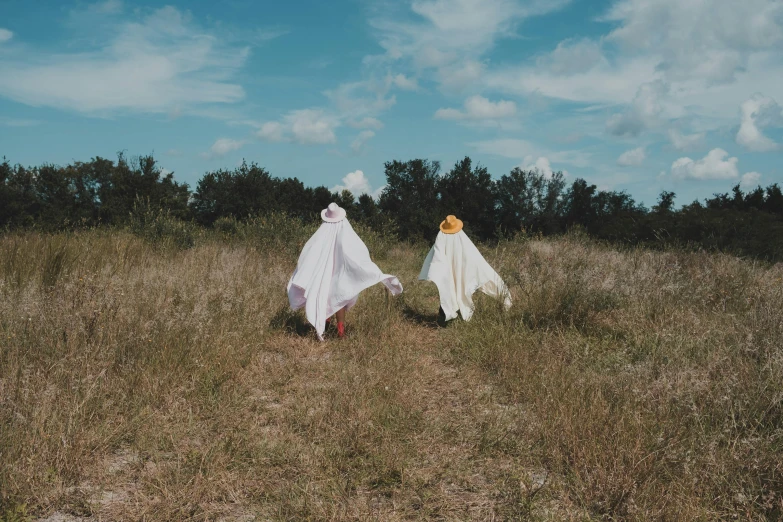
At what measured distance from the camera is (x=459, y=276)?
304 inches

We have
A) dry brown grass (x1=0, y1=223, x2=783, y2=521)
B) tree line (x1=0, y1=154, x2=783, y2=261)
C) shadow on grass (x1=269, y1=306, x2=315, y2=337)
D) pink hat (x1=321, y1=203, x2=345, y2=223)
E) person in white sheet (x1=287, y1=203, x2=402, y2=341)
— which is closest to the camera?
dry brown grass (x1=0, y1=223, x2=783, y2=521)

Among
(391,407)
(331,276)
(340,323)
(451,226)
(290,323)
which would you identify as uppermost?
(451,226)

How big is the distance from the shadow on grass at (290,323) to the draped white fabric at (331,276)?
1.10 ft

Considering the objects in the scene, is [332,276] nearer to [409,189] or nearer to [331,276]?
[331,276]

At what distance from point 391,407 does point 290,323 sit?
3.27 meters

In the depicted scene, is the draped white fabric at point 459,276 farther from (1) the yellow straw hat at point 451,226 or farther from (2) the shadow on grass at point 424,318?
(2) the shadow on grass at point 424,318

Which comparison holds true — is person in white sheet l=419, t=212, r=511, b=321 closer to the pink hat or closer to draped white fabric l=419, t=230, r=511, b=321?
draped white fabric l=419, t=230, r=511, b=321

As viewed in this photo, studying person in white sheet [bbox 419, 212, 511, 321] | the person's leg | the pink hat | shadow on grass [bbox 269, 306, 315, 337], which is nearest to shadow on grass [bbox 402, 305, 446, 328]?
person in white sheet [bbox 419, 212, 511, 321]

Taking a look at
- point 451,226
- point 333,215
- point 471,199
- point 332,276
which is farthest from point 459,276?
point 471,199

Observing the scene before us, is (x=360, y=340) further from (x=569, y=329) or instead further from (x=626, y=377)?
(x=626, y=377)

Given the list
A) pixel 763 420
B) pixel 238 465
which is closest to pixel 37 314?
pixel 238 465

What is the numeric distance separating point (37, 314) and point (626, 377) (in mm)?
5539

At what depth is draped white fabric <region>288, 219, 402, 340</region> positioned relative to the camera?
6762 millimetres

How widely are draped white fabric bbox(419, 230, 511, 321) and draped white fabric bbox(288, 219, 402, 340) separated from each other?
921mm
